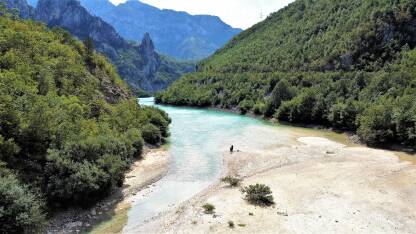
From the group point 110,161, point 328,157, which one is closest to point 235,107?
point 328,157

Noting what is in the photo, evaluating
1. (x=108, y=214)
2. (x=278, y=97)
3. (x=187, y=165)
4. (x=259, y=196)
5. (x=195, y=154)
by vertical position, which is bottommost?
(x=108, y=214)

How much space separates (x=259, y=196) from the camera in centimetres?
4081

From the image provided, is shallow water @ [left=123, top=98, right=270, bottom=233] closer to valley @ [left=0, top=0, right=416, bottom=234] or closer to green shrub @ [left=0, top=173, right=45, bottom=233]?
valley @ [left=0, top=0, right=416, bottom=234]

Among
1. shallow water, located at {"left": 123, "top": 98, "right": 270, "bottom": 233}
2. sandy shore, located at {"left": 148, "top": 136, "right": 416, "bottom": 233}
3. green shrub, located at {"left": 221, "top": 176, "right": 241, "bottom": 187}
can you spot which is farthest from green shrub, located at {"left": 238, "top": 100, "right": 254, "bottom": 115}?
green shrub, located at {"left": 221, "top": 176, "right": 241, "bottom": 187}

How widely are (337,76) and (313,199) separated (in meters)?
92.0

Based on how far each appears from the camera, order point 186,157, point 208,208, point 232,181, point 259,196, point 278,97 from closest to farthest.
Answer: point 208,208, point 259,196, point 232,181, point 186,157, point 278,97

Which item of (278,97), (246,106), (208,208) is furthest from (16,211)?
(246,106)

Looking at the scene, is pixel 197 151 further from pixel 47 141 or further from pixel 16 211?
pixel 16 211

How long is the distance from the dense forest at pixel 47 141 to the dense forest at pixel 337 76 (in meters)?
46.0

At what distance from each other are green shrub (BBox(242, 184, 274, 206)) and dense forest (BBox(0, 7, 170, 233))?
13.8 meters

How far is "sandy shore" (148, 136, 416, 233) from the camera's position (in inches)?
1367

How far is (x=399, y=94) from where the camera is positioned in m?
86.2

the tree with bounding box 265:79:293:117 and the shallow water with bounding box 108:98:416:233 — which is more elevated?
the tree with bounding box 265:79:293:117

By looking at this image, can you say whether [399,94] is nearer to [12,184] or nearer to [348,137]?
[348,137]
